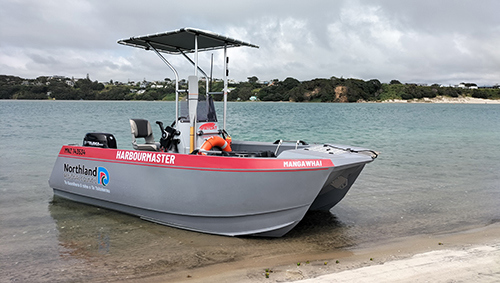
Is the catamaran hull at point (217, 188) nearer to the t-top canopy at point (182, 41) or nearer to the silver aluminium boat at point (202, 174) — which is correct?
the silver aluminium boat at point (202, 174)

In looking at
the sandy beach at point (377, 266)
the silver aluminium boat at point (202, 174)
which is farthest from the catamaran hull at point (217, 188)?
the sandy beach at point (377, 266)

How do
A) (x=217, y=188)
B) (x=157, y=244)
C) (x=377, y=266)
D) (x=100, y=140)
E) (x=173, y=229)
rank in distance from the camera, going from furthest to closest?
(x=100, y=140), (x=173, y=229), (x=157, y=244), (x=217, y=188), (x=377, y=266)

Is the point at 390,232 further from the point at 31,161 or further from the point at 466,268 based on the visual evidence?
the point at 31,161

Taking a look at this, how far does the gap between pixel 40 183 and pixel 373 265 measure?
7633 millimetres

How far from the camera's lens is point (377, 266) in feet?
14.4

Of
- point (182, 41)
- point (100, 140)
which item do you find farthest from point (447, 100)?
point (100, 140)

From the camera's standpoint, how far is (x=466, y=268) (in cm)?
426

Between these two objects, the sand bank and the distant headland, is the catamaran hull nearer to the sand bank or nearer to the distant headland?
the distant headland

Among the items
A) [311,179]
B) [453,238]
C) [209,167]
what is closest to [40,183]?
[209,167]

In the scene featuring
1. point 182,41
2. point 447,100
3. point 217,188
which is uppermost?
point 447,100

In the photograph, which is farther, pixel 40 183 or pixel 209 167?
pixel 40 183

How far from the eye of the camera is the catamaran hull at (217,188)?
4.91 metres

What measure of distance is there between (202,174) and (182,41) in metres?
2.72

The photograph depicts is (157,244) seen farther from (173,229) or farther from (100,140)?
(100,140)
